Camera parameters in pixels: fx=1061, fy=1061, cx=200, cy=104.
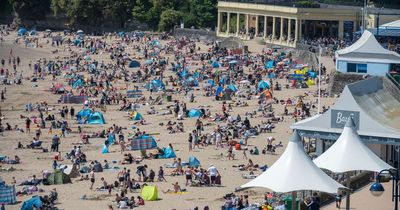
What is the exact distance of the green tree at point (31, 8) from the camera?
351 ft

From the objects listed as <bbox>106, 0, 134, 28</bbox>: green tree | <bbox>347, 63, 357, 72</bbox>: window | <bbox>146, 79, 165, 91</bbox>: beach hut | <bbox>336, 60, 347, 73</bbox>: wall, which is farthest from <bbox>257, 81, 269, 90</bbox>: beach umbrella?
<bbox>106, 0, 134, 28</bbox>: green tree

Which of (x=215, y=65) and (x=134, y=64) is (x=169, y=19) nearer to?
(x=134, y=64)

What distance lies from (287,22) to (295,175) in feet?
209

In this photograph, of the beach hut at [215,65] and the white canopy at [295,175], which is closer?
the white canopy at [295,175]

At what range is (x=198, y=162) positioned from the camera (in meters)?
41.1

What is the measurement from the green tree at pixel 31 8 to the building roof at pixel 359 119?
7436 cm

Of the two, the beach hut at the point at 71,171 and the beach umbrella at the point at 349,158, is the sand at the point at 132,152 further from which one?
the beach umbrella at the point at 349,158

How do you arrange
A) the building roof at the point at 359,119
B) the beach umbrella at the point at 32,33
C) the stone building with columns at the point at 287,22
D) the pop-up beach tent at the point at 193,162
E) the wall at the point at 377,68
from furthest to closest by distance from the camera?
the beach umbrella at the point at 32,33
the stone building with columns at the point at 287,22
the wall at the point at 377,68
the pop-up beach tent at the point at 193,162
the building roof at the point at 359,119

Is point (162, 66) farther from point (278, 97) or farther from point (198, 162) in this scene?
point (198, 162)

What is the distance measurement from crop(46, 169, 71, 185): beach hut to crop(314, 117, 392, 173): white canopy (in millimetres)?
14374

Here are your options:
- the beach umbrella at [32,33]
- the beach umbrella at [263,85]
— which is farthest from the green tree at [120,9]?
the beach umbrella at [263,85]

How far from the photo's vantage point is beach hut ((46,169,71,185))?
125 feet

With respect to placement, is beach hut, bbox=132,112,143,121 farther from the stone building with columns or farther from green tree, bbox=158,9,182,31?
green tree, bbox=158,9,182,31

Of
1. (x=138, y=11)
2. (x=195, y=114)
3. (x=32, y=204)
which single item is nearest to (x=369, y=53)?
(x=195, y=114)
